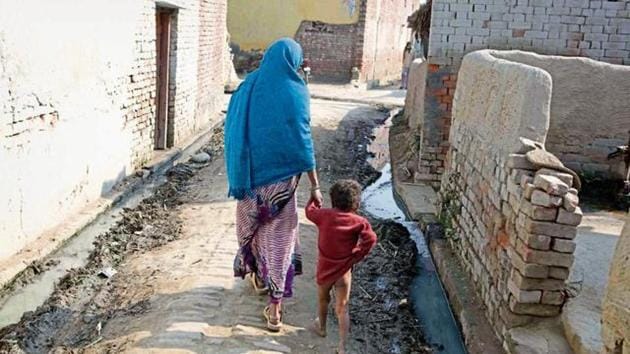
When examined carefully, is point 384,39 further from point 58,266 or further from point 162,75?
point 58,266

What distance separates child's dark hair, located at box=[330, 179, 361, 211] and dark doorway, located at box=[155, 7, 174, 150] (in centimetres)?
580

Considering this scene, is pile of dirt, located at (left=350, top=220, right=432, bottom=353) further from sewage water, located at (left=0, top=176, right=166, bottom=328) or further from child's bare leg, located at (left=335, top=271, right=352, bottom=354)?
sewage water, located at (left=0, top=176, right=166, bottom=328)

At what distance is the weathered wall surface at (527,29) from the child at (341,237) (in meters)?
4.64

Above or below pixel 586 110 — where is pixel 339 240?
below

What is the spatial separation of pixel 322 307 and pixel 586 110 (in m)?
4.37

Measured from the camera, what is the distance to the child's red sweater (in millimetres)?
3725

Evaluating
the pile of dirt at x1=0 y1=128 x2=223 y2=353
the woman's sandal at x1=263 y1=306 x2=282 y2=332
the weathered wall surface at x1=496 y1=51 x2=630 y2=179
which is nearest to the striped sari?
the woman's sandal at x1=263 y1=306 x2=282 y2=332

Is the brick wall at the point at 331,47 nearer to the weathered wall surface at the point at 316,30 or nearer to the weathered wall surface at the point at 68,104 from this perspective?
the weathered wall surface at the point at 316,30

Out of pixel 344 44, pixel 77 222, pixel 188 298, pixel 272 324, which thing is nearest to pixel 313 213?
pixel 272 324

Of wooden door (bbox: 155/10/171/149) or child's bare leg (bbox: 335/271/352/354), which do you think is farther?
wooden door (bbox: 155/10/171/149)

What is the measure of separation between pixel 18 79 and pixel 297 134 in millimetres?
2327

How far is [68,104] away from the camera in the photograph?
5.77 m

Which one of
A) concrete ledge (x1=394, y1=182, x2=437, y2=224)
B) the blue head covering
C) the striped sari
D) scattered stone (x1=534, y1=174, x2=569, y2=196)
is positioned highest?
the blue head covering

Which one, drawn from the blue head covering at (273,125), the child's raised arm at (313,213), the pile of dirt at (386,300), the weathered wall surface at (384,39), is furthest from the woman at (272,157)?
the weathered wall surface at (384,39)
